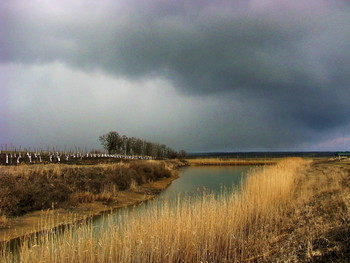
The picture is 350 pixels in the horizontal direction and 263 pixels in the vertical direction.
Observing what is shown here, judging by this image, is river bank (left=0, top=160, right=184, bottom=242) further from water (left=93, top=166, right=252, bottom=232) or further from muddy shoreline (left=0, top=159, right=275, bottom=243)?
water (left=93, top=166, right=252, bottom=232)

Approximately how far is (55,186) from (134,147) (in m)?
55.9

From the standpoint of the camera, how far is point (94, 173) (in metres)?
21.0

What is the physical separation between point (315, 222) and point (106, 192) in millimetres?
13003

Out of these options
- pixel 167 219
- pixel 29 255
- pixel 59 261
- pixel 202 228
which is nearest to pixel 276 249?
pixel 202 228

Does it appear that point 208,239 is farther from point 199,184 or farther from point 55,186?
point 199,184

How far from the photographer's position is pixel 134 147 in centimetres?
7194

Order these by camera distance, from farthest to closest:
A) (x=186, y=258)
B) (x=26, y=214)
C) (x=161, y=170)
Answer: (x=161, y=170), (x=26, y=214), (x=186, y=258)

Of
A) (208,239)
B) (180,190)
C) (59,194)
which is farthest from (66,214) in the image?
(180,190)

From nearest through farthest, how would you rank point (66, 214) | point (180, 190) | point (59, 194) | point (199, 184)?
point (66, 214) → point (59, 194) → point (180, 190) → point (199, 184)

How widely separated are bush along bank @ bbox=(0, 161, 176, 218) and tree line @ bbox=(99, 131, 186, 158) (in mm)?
39635

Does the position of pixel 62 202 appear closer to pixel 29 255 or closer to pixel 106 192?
pixel 106 192

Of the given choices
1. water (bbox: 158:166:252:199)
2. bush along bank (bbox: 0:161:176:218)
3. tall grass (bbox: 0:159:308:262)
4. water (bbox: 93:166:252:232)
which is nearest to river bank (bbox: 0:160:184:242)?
bush along bank (bbox: 0:161:176:218)

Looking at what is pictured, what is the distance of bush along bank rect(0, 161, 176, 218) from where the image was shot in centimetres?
1344

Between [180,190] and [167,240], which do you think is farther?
[180,190]
